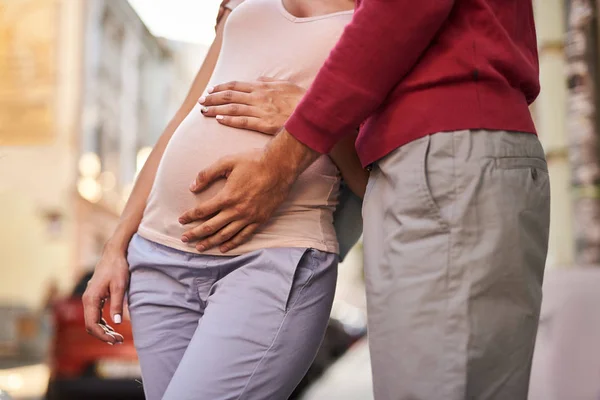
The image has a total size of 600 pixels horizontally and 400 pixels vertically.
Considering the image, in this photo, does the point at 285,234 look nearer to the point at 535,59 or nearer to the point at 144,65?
the point at 535,59

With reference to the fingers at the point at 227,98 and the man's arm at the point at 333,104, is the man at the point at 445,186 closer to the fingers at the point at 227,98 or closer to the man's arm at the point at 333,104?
the man's arm at the point at 333,104

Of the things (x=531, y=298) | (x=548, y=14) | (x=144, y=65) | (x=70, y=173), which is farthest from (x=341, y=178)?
(x=144, y=65)

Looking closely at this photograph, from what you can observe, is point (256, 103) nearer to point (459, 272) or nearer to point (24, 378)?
point (459, 272)

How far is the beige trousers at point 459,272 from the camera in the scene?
39.9 inches

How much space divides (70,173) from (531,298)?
17.1 meters

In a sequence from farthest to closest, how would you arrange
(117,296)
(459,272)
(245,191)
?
(117,296)
(245,191)
(459,272)

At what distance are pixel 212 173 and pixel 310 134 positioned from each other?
24 centimetres

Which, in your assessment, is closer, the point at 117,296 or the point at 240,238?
the point at 240,238

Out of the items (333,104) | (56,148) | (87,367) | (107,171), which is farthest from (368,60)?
(107,171)

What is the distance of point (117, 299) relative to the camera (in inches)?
59.7

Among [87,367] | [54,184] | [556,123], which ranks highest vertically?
[556,123]

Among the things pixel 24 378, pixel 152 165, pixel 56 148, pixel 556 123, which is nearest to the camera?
pixel 152 165

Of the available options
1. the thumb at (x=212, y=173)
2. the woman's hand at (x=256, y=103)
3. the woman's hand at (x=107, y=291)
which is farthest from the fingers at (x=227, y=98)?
the woman's hand at (x=107, y=291)

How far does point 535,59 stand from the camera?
4.01 ft
